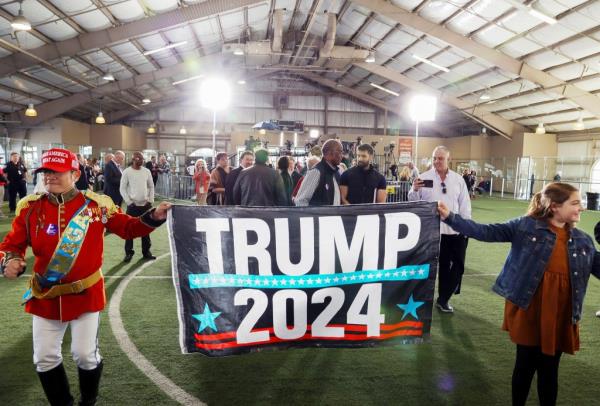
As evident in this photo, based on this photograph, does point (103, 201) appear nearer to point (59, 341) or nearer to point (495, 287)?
point (59, 341)

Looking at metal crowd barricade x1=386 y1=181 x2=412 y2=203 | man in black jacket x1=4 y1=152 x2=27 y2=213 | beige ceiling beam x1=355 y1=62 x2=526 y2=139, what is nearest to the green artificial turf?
man in black jacket x1=4 y1=152 x2=27 y2=213

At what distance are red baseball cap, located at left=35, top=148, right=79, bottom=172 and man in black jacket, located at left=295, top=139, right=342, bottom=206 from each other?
271 cm

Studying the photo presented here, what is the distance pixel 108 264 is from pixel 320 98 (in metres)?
29.6

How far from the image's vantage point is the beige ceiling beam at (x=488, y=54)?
16656mm

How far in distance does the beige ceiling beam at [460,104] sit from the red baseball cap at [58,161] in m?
23.1

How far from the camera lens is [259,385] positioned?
3.46 metres

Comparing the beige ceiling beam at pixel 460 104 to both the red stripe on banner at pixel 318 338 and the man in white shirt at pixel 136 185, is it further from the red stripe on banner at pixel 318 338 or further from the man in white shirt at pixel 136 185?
the red stripe on banner at pixel 318 338

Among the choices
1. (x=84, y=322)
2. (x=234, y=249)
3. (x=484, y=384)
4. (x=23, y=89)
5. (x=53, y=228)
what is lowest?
(x=484, y=384)

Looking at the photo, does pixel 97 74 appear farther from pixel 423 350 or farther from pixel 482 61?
pixel 423 350

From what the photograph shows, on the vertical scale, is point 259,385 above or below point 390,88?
below

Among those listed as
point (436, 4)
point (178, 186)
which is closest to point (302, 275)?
point (436, 4)

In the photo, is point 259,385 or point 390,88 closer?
point 259,385

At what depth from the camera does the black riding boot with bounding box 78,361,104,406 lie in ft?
9.27

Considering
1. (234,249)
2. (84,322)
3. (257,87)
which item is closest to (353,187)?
(234,249)
